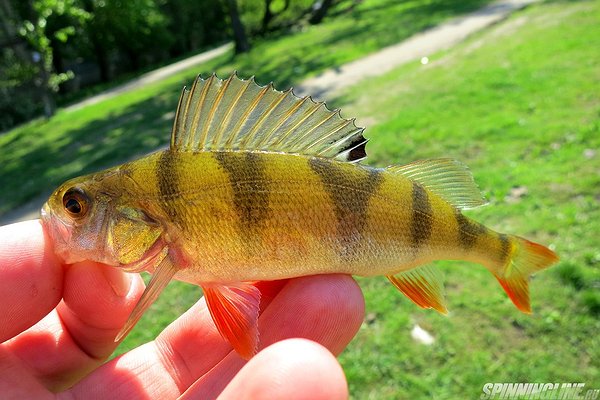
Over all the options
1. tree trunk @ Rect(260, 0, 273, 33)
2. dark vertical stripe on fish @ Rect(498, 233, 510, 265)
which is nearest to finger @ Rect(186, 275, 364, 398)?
dark vertical stripe on fish @ Rect(498, 233, 510, 265)

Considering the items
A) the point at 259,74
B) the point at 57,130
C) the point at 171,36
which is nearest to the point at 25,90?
Result: the point at 57,130

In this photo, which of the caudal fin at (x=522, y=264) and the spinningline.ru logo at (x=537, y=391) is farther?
the spinningline.ru logo at (x=537, y=391)

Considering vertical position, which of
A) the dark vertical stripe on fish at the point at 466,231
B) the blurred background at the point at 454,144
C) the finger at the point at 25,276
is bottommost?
the blurred background at the point at 454,144

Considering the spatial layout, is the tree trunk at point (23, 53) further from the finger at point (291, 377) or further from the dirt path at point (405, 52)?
the finger at point (291, 377)

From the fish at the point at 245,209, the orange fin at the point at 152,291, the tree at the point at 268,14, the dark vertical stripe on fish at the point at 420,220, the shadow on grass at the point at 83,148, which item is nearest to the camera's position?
the orange fin at the point at 152,291

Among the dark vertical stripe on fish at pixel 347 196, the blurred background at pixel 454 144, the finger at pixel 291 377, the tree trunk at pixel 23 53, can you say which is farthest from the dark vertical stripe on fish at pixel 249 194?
the tree trunk at pixel 23 53

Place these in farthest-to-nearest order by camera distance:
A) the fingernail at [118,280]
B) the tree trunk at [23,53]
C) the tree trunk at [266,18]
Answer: the tree trunk at [266,18] → the tree trunk at [23,53] → the fingernail at [118,280]

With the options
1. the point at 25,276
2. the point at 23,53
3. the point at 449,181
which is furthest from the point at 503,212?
the point at 23,53

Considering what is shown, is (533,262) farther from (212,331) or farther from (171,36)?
(171,36)
